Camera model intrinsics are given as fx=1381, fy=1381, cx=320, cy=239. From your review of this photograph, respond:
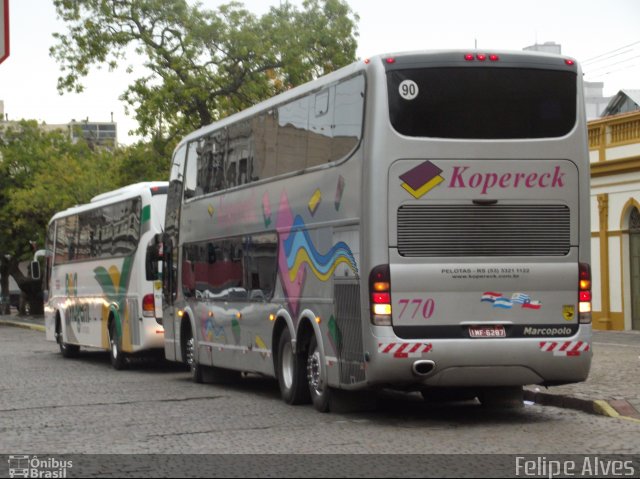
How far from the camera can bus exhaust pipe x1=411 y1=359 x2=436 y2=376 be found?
13211 millimetres

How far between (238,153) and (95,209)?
9.30 m

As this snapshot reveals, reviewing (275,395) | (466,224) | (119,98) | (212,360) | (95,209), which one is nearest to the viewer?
(466,224)

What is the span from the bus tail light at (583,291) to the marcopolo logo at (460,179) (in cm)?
101

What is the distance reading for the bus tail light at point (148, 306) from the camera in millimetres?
23438

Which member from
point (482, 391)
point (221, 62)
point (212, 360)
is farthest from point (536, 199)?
point (221, 62)

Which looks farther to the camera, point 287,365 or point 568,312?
point 287,365

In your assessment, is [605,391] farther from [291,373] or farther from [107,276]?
[107,276]

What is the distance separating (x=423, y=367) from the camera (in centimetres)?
1322

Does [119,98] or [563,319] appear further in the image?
[119,98]

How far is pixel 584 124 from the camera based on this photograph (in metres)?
13.8

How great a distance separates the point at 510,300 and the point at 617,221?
931 inches

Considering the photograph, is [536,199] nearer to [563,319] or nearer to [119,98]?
[563,319]

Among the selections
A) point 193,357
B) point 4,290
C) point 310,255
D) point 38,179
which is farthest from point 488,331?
point 4,290

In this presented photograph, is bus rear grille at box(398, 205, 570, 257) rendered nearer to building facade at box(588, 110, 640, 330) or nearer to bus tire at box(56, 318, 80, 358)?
bus tire at box(56, 318, 80, 358)
